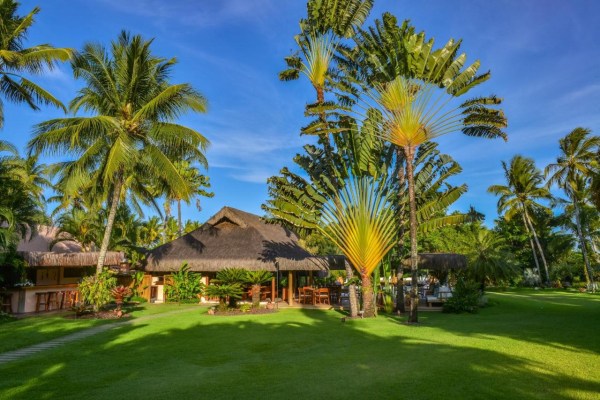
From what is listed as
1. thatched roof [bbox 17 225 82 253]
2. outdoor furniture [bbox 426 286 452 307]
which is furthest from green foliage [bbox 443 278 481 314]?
thatched roof [bbox 17 225 82 253]

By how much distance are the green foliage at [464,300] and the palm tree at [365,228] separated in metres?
3.87

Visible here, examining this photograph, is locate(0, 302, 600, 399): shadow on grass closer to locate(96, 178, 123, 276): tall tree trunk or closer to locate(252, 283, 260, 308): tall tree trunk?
locate(96, 178, 123, 276): tall tree trunk

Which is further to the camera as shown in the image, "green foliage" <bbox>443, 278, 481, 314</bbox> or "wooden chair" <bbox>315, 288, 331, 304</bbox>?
"wooden chair" <bbox>315, 288, 331, 304</bbox>

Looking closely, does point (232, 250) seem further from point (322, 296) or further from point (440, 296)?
point (440, 296)

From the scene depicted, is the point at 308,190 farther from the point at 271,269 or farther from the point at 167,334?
the point at 167,334

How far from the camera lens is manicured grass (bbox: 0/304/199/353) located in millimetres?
9734

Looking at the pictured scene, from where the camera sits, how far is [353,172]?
14.2m

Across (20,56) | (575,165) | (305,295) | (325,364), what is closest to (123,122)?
(20,56)

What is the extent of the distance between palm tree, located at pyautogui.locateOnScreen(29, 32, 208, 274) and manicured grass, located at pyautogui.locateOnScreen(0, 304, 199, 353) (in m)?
2.26

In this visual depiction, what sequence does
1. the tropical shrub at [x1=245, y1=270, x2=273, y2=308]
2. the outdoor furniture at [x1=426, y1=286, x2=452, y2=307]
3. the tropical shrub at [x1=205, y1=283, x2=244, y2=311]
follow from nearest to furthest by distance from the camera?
1. the tropical shrub at [x1=205, y1=283, x2=244, y2=311]
2. the tropical shrub at [x1=245, y1=270, x2=273, y2=308]
3. the outdoor furniture at [x1=426, y1=286, x2=452, y2=307]

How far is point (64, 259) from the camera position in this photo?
57.2 ft

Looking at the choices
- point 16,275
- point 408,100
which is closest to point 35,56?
point 16,275

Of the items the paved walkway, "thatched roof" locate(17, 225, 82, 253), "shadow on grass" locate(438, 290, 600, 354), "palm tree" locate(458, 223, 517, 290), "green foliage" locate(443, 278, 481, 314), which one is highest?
"thatched roof" locate(17, 225, 82, 253)

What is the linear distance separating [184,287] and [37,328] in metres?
8.61
